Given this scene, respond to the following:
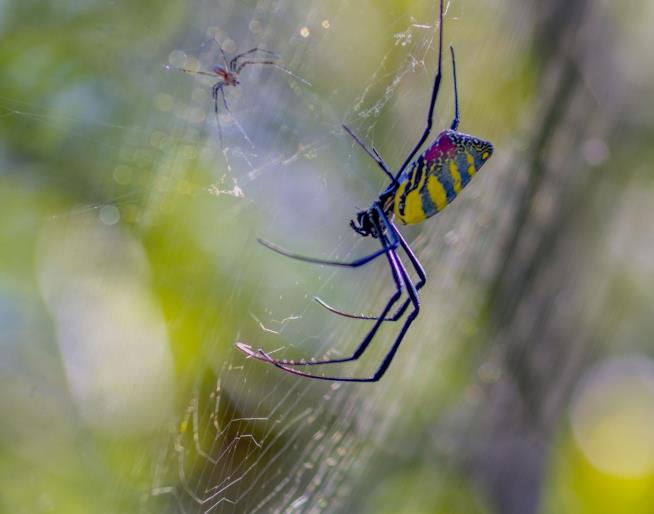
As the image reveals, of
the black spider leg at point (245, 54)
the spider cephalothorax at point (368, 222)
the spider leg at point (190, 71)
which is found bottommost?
the spider cephalothorax at point (368, 222)

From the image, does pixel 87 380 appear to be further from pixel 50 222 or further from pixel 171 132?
pixel 171 132

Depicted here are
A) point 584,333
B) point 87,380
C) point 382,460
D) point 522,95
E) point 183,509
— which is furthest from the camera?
point 584,333

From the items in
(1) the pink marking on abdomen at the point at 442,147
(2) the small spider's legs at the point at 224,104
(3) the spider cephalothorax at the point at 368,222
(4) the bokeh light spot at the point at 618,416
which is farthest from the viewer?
(4) the bokeh light spot at the point at 618,416

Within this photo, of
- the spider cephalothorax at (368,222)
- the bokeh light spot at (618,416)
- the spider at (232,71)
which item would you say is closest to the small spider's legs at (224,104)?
the spider at (232,71)

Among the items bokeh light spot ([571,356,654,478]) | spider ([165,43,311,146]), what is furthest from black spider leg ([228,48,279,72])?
bokeh light spot ([571,356,654,478])

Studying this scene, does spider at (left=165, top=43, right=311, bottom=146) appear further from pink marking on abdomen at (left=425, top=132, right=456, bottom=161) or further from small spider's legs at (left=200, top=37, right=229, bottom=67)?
pink marking on abdomen at (left=425, top=132, right=456, bottom=161)

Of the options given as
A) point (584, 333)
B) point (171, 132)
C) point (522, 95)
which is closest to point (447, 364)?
point (584, 333)

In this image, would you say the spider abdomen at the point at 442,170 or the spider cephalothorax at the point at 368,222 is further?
the spider cephalothorax at the point at 368,222

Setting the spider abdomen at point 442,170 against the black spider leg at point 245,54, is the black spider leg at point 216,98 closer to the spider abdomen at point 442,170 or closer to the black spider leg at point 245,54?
the black spider leg at point 245,54

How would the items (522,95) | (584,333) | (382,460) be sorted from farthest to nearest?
(584,333), (382,460), (522,95)
